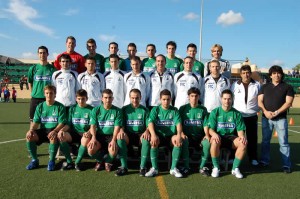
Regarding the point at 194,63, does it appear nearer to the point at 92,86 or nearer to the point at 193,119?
the point at 193,119

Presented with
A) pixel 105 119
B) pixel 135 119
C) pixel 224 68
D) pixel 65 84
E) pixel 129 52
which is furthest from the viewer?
pixel 129 52

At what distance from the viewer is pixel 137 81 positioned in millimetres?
5777

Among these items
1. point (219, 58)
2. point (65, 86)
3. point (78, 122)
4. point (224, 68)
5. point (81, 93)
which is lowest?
point (78, 122)

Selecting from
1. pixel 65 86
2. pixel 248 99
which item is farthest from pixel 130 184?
pixel 248 99

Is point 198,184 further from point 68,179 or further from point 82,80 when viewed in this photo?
point 82,80

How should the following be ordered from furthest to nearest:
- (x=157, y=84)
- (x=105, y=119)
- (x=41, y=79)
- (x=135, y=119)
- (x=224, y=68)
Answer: (x=224, y=68)
(x=41, y=79)
(x=157, y=84)
(x=135, y=119)
(x=105, y=119)

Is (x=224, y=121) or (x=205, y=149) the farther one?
(x=224, y=121)

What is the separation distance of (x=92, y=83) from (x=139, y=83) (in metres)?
0.93

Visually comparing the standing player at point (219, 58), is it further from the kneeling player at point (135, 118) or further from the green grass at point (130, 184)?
the green grass at point (130, 184)

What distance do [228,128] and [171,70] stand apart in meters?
1.91

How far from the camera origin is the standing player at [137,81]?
5781 mm

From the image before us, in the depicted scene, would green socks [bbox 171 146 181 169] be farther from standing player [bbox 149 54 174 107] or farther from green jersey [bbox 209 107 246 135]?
standing player [bbox 149 54 174 107]

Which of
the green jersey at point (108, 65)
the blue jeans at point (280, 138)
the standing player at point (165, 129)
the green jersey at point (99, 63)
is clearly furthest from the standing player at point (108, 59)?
the blue jeans at point (280, 138)

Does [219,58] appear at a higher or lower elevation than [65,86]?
higher
